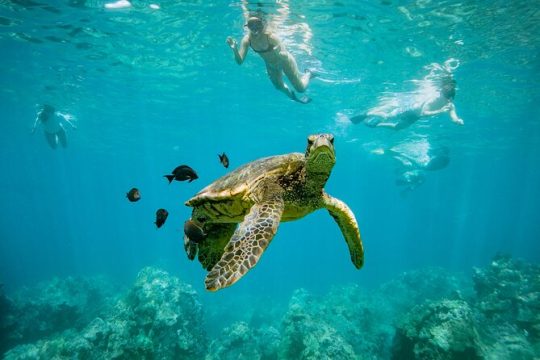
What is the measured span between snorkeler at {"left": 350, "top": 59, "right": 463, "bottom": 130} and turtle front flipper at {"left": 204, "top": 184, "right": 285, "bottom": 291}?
53.0 feet

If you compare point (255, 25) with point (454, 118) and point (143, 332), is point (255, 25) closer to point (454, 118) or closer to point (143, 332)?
point (143, 332)

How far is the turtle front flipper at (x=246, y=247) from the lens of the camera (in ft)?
7.81

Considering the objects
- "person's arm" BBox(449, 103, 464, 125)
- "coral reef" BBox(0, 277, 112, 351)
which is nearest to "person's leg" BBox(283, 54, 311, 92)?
"person's arm" BBox(449, 103, 464, 125)

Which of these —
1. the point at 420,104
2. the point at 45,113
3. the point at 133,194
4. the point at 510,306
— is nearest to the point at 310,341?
the point at 133,194

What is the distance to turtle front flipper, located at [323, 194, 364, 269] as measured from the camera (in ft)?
13.1

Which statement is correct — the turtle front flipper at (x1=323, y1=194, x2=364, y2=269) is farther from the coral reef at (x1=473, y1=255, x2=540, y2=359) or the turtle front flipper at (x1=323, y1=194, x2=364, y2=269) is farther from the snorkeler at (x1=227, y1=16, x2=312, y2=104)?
the snorkeler at (x1=227, y1=16, x2=312, y2=104)

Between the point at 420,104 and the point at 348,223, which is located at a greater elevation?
the point at 420,104

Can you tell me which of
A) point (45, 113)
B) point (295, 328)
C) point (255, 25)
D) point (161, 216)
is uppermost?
point (45, 113)

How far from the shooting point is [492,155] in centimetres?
3884

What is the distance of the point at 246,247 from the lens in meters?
2.66

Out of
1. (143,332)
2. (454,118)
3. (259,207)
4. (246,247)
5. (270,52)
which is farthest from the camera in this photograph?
(454,118)

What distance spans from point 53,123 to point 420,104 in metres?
33.0

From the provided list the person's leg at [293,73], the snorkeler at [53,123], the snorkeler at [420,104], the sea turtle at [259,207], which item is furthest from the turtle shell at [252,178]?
the snorkeler at [53,123]

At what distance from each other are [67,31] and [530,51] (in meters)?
23.1
